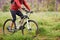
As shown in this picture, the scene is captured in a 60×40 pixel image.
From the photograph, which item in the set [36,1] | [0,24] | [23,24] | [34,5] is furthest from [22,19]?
[36,1]

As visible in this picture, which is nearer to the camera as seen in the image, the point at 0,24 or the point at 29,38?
the point at 29,38

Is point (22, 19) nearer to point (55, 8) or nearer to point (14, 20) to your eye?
point (14, 20)

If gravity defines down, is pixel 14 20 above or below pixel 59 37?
above

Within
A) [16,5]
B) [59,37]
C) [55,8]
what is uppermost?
[16,5]

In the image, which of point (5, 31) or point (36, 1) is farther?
point (36, 1)

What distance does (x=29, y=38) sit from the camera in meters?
9.11

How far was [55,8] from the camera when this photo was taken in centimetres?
3416

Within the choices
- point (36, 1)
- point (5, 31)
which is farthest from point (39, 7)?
point (5, 31)

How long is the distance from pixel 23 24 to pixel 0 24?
366 cm

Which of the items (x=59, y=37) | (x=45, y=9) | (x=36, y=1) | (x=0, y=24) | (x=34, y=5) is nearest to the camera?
(x=59, y=37)

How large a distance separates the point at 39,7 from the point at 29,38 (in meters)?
24.2

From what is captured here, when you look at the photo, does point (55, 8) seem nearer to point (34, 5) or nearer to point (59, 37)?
point (34, 5)

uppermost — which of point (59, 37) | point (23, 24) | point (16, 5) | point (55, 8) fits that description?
point (16, 5)

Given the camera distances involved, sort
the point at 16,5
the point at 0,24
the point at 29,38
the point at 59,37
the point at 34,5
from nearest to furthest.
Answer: the point at 29,38 → the point at 16,5 → the point at 59,37 → the point at 0,24 → the point at 34,5
